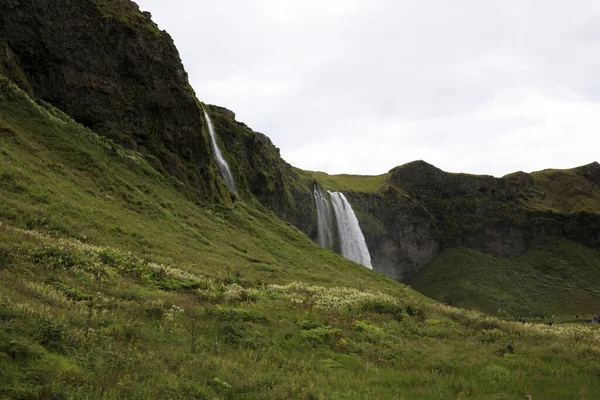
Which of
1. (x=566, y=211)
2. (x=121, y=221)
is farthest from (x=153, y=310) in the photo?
(x=566, y=211)


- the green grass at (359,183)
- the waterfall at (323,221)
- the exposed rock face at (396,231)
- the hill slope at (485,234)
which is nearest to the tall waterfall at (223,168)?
the waterfall at (323,221)

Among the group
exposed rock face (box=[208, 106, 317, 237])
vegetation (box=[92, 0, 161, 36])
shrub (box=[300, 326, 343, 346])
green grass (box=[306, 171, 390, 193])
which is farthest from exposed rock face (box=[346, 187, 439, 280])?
shrub (box=[300, 326, 343, 346])

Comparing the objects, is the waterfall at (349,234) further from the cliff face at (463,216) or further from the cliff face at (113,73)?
the cliff face at (113,73)

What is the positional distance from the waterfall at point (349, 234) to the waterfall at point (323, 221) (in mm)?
2160

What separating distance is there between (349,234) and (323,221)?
6.92 metres

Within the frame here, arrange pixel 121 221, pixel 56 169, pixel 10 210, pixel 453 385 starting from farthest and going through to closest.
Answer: pixel 56 169 → pixel 121 221 → pixel 10 210 → pixel 453 385

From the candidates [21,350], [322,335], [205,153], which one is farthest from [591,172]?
[21,350]

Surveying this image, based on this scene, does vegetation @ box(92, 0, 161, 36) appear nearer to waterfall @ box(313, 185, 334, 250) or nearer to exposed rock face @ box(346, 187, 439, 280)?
waterfall @ box(313, 185, 334, 250)

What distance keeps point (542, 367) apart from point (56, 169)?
3375 centimetres

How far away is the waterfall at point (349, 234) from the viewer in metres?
93.2

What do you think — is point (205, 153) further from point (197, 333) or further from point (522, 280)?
point (522, 280)

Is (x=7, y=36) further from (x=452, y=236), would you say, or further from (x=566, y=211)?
(x=566, y=211)

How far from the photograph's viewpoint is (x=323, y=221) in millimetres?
93938

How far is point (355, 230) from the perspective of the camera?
3853 inches
